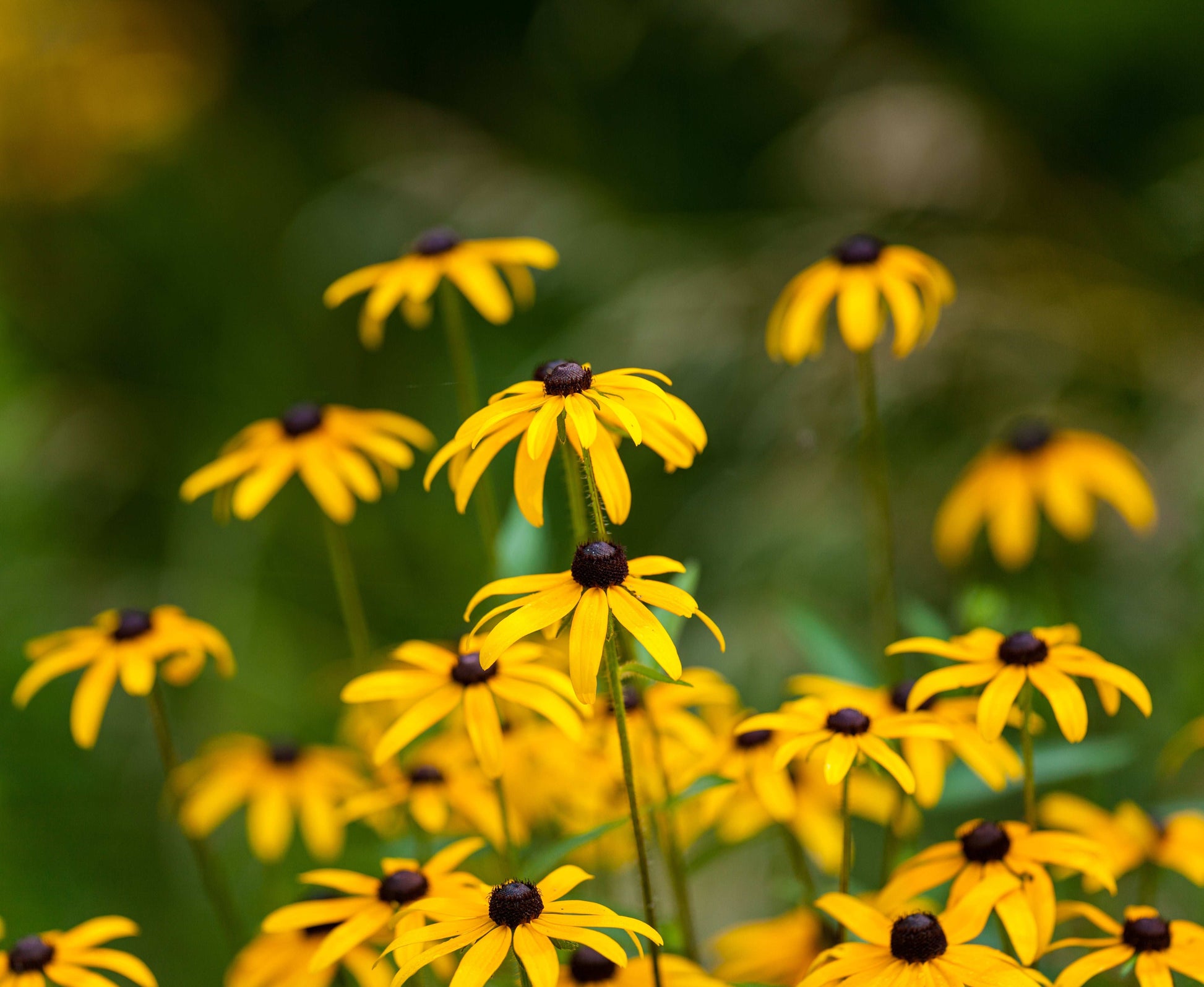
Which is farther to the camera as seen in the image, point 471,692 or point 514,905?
point 471,692

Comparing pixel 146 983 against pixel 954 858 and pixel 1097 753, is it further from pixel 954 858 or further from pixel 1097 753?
pixel 1097 753

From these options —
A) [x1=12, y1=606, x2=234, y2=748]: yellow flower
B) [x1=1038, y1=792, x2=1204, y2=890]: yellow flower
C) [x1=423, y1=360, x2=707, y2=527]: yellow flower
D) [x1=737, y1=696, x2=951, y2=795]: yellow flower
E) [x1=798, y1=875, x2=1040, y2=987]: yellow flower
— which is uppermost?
[x1=423, y1=360, x2=707, y2=527]: yellow flower

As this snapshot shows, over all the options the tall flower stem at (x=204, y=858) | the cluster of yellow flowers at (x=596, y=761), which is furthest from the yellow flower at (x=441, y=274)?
the tall flower stem at (x=204, y=858)

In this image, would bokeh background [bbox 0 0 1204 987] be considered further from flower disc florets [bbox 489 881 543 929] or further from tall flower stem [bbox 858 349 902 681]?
flower disc florets [bbox 489 881 543 929]

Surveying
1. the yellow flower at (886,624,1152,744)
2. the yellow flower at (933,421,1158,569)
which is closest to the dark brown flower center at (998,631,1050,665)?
the yellow flower at (886,624,1152,744)

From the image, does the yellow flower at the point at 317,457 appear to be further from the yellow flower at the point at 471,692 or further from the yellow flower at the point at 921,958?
the yellow flower at the point at 921,958

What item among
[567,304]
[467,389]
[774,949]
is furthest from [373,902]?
[567,304]

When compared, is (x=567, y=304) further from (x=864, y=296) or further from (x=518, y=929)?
(x=518, y=929)
